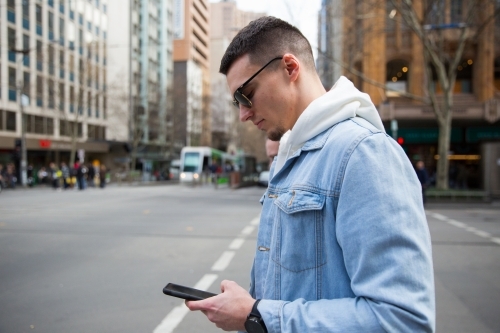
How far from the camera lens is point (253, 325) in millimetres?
1102

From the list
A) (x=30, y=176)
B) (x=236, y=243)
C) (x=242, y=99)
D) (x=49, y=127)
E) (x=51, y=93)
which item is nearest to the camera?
(x=242, y=99)

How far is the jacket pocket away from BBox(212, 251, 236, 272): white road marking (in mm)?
4562

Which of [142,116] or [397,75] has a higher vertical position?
[397,75]

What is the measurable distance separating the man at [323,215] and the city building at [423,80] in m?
20.4

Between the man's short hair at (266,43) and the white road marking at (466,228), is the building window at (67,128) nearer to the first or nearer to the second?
the white road marking at (466,228)

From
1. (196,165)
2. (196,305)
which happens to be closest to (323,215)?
(196,305)

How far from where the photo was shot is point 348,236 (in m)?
1.03

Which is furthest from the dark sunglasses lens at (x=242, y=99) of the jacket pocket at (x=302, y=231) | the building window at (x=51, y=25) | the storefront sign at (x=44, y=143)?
the storefront sign at (x=44, y=143)

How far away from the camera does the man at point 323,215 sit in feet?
3.20

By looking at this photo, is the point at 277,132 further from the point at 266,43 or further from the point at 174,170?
the point at 174,170

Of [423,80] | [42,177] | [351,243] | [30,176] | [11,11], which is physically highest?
[423,80]

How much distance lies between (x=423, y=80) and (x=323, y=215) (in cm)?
2619

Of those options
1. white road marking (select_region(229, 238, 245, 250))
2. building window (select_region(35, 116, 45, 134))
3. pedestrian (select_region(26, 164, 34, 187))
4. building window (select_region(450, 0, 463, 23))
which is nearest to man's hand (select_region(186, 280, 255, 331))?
white road marking (select_region(229, 238, 245, 250))

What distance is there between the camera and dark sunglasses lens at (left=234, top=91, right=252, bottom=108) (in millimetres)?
1408
